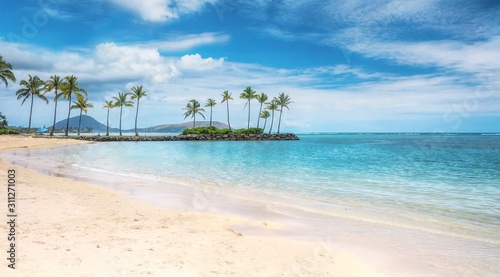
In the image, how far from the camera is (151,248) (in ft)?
19.5

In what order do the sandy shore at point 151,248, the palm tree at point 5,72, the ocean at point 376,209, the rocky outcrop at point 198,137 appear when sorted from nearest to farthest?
1. the sandy shore at point 151,248
2. the ocean at point 376,209
3. the palm tree at point 5,72
4. the rocky outcrop at point 198,137

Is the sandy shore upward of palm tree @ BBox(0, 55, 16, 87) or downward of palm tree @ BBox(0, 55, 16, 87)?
downward

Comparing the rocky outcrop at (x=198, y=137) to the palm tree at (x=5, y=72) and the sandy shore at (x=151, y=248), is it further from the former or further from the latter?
the sandy shore at (x=151, y=248)

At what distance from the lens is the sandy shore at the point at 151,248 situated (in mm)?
4996

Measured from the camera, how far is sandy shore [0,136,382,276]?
197 inches

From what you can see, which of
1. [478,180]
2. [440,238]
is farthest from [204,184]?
[478,180]

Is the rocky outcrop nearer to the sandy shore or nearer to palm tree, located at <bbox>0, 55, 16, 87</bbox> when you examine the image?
palm tree, located at <bbox>0, 55, 16, 87</bbox>

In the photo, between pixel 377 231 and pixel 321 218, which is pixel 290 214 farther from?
pixel 377 231

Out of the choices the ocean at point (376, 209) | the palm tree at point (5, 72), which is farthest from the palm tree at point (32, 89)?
the ocean at point (376, 209)

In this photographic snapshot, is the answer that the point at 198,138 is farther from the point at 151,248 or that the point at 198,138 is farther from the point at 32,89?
the point at 151,248

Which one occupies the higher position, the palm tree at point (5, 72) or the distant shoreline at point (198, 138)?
the palm tree at point (5, 72)

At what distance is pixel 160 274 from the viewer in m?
4.78

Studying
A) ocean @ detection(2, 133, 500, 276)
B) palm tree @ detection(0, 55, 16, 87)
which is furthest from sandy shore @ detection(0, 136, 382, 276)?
palm tree @ detection(0, 55, 16, 87)

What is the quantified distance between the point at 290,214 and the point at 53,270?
6786 mm
